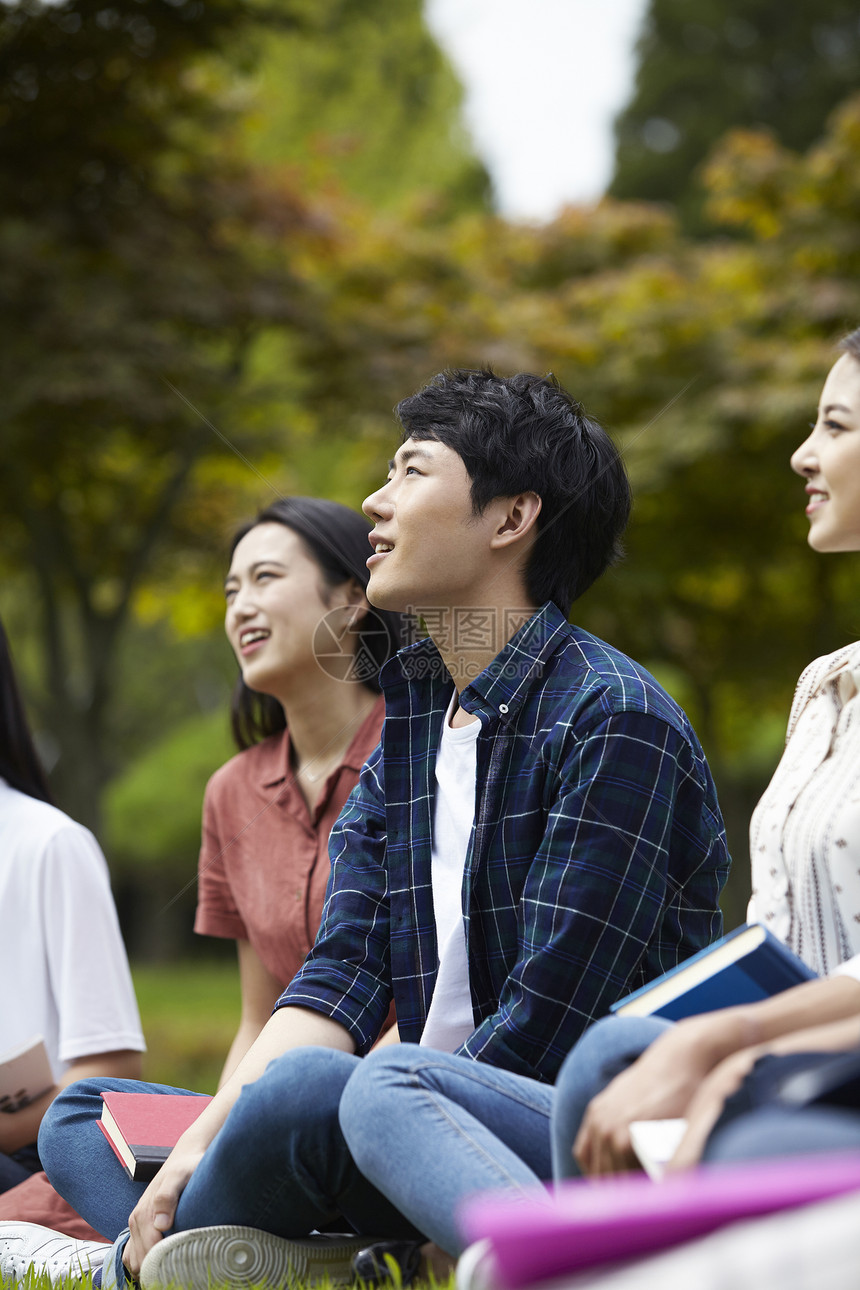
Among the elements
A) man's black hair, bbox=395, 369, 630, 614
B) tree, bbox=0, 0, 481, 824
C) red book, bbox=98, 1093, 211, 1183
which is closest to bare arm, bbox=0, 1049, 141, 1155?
red book, bbox=98, 1093, 211, 1183

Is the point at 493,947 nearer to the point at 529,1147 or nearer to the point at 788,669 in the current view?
the point at 529,1147

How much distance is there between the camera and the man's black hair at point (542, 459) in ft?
8.63

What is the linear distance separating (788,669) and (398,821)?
26.5 ft

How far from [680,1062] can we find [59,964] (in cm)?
193

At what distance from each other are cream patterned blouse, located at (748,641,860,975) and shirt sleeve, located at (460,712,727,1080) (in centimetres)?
17

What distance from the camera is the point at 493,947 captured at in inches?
91.4

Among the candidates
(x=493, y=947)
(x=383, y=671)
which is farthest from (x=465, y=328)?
(x=493, y=947)

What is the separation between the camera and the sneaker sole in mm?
2047

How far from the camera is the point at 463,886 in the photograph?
7.58 ft

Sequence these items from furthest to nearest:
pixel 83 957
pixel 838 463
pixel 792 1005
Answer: pixel 83 957 → pixel 838 463 → pixel 792 1005

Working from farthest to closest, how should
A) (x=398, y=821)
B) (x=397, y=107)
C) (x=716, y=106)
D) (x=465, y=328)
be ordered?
(x=716, y=106)
(x=397, y=107)
(x=465, y=328)
(x=398, y=821)

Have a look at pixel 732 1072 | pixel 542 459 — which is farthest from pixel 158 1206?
pixel 542 459

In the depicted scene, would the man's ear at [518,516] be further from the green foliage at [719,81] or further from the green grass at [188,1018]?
the green foliage at [719,81]

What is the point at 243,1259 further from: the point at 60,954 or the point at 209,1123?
the point at 60,954
